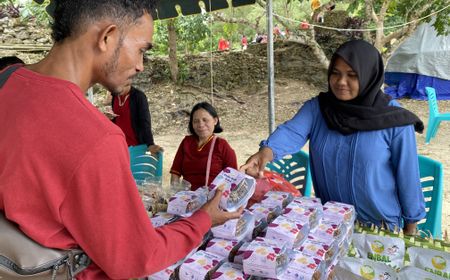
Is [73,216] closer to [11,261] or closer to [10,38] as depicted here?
[11,261]

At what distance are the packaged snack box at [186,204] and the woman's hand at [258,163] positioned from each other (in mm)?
304

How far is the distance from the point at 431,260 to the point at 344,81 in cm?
93

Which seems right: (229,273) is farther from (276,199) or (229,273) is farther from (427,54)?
(427,54)

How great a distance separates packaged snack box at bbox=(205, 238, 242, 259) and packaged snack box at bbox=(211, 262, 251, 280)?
0.06 metres

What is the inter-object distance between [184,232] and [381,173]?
3.87 ft

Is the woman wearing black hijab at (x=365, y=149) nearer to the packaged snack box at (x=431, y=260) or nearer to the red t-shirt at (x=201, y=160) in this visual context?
the packaged snack box at (x=431, y=260)

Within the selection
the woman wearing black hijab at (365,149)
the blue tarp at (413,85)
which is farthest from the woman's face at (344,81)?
the blue tarp at (413,85)

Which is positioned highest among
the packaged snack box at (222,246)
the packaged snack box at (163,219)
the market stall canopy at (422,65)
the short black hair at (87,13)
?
the short black hair at (87,13)

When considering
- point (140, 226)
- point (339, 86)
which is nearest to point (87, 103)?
point (140, 226)

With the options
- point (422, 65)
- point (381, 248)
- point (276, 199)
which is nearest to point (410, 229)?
point (381, 248)

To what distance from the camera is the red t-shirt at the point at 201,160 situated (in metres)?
3.16

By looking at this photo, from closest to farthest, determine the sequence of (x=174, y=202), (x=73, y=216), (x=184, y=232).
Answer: (x=73, y=216) → (x=184, y=232) → (x=174, y=202)

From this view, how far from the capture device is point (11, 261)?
927 millimetres

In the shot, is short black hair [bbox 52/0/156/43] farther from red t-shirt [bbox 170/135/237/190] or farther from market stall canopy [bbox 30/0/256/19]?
market stall canopy [bbox 30/0/256/19]
